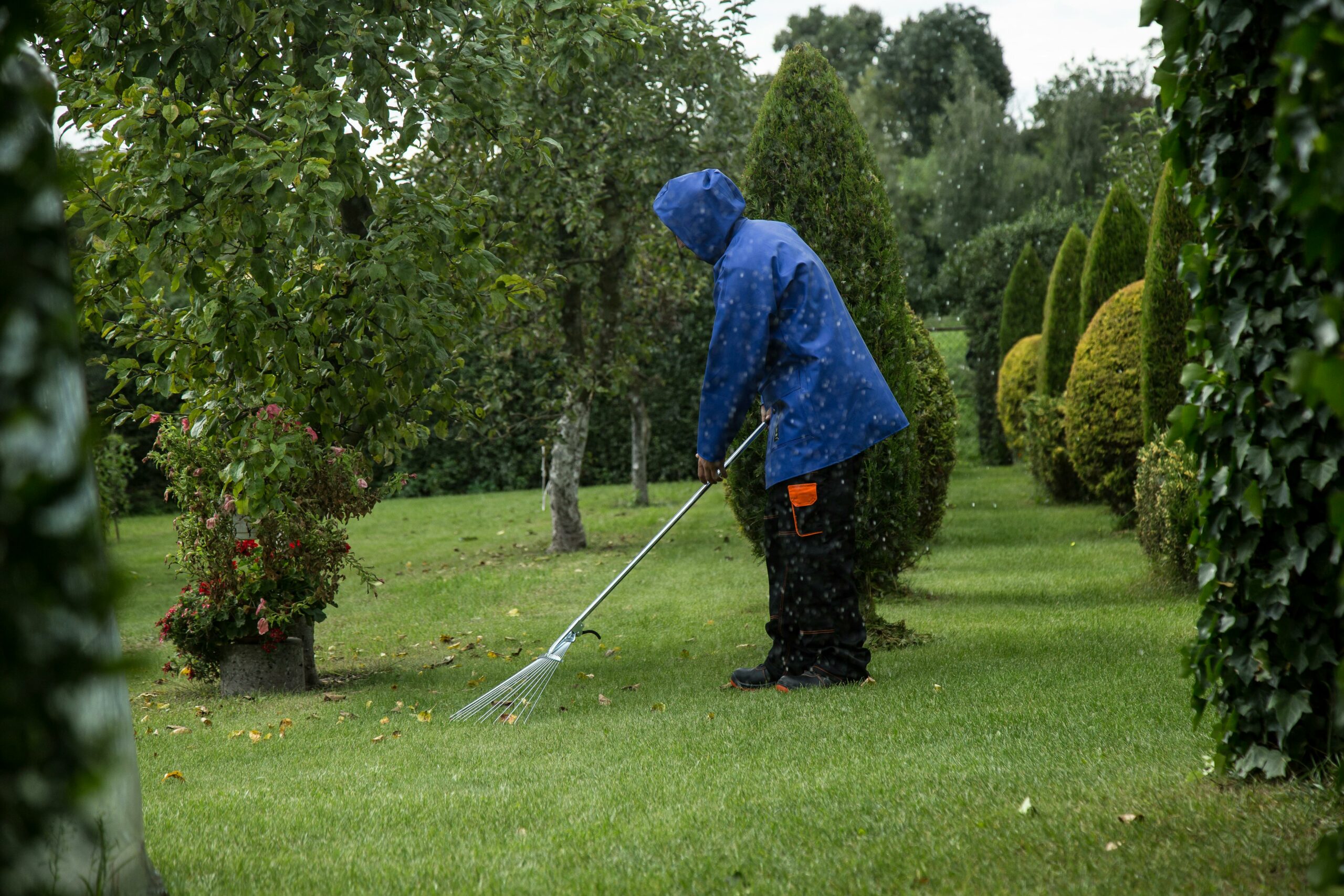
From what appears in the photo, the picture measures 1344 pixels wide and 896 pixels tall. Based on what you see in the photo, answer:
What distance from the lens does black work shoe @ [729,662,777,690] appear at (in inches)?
203

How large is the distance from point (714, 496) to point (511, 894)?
14628mm

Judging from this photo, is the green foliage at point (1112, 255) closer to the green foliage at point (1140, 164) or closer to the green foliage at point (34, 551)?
the green foliage at point (1140, 164)

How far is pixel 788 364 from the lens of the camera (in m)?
4.93

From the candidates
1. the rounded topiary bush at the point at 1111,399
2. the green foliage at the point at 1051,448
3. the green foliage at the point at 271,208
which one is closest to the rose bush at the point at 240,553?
the green foliage at the point at 271,208

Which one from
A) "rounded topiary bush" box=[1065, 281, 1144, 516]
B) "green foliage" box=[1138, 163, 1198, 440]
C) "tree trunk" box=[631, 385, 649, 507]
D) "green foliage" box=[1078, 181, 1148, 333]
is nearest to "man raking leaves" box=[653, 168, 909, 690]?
"green foliage" box=[1138, 163, 1198, 440]

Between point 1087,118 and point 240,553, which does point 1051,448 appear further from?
point 1087,118

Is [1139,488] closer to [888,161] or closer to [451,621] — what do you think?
[451,621]

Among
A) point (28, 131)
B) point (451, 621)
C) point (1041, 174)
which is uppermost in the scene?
point (1041, 174)

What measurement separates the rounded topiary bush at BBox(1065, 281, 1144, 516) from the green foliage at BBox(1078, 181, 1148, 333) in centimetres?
133

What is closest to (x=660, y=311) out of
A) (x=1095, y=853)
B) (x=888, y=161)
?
(x=1095, y=853)

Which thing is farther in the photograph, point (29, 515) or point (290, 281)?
point (290, 281)

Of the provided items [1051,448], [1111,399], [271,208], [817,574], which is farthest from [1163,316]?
[271,208]

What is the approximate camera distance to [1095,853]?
267 cm

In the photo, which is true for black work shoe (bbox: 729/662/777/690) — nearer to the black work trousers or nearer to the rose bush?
the black work trousers
